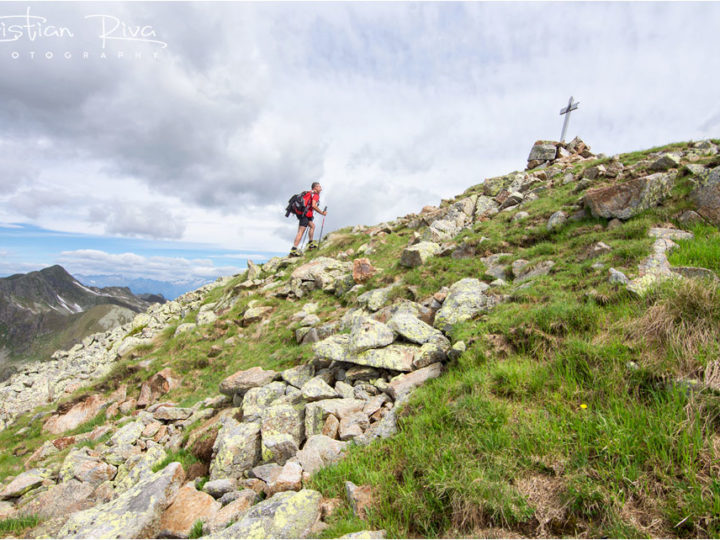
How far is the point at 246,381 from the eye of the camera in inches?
404

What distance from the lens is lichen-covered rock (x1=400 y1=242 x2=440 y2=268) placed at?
1628cm

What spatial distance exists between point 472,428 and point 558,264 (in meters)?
8.05

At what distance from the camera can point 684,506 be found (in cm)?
312

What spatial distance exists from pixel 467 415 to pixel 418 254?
38.6 feet

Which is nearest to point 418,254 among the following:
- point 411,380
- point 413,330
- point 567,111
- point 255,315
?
point 413,330

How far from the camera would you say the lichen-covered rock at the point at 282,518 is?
430cm

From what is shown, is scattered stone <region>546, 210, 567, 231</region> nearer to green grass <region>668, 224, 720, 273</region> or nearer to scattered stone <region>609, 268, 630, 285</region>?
green grass <region>668, 224, 720, 273</region>

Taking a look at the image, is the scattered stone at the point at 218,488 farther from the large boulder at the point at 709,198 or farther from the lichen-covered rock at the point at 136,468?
the large boulder at the point at 709,198

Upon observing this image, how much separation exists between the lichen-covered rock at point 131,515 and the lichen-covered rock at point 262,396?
2.66 metres

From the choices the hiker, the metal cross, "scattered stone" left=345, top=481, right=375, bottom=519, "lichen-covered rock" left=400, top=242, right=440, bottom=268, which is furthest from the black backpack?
the metal cross

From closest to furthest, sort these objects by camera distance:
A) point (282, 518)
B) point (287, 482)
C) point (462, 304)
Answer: point (282, 518), point (287, 482), point (462, 304)

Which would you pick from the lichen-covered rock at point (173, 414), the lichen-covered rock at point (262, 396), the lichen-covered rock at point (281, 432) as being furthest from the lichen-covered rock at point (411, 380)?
the lichen-covered rock at point (173, 414)

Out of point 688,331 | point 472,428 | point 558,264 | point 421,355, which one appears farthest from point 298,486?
point 558,264

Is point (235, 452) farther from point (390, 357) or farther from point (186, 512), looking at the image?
point (390, 357)
